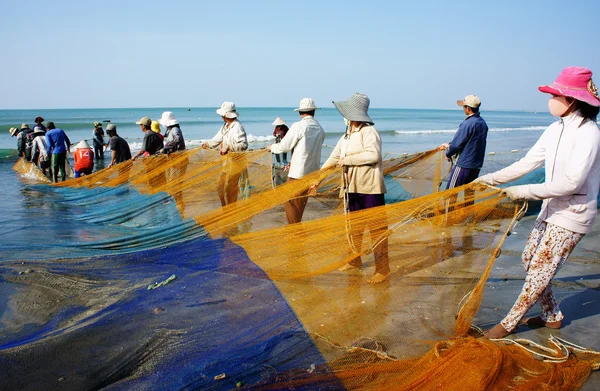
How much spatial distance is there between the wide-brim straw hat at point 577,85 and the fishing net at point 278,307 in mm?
775

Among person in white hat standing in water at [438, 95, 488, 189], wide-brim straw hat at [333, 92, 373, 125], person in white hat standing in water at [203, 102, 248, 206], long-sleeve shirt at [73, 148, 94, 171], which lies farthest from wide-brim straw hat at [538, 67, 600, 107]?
long-sleeve shirt at [73, 148, 94, 171]

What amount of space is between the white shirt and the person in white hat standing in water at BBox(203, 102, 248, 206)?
43.0 inches

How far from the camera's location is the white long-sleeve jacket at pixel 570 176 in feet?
8.61

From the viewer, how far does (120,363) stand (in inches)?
100

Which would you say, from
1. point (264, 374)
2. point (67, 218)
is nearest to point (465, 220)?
point (264, 374)

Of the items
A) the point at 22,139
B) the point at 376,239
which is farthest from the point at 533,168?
the point at 22,139

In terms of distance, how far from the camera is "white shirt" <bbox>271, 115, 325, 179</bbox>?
5.00 meters

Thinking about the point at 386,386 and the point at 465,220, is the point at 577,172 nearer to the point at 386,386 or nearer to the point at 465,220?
the point at 465,220

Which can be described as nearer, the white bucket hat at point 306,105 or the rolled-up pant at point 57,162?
the white bucket hat at point 306,105

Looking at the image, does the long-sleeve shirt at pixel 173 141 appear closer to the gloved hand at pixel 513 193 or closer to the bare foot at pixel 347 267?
the bare foot at pixel 347 267

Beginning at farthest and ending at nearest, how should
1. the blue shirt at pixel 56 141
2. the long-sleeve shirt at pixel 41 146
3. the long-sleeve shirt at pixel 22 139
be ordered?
the long-sleeve shirt at pixel 22 139, the long-sleeve shirt at pixel 41 146, the blue shirt at pixel 56 141

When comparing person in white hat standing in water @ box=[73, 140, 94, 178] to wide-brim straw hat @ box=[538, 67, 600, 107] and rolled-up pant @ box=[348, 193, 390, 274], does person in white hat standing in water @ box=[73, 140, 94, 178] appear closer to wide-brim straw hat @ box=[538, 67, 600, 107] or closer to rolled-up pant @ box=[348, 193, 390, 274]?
rolled-up pant @ box=[348, 193, 390, 274]

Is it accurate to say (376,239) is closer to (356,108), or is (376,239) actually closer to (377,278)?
(377,278)

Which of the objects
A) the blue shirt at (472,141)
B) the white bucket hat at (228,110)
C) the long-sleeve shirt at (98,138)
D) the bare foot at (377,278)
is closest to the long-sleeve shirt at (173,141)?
the white bucket hat at (228,110)
